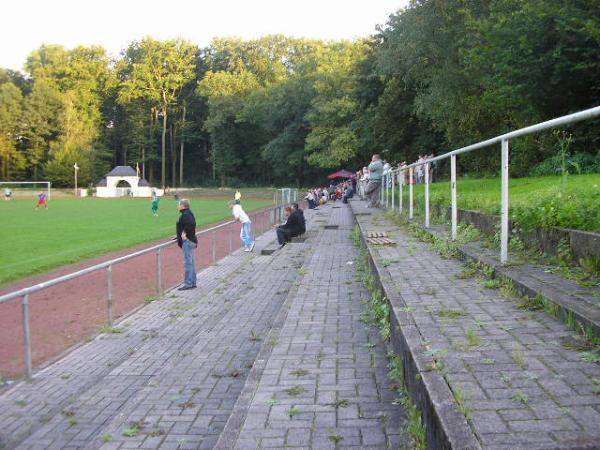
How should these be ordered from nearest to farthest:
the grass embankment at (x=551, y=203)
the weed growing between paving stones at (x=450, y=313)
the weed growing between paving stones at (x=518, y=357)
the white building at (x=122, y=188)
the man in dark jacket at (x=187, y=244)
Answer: the weed growing between paving stones at (x=518, y=357), the weed growing between paving stones at (x=450, y=313), the grass embankment at (x=551, y=203), the man in dark jacket at (x=187, y=244), the white building at (x=122, y=188)

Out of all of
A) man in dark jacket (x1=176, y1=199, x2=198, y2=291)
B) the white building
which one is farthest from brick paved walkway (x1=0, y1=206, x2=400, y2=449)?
the white building

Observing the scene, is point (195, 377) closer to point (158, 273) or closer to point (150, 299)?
point (150, 299)

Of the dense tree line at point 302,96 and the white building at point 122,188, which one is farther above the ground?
the dense tree line at point 302,96

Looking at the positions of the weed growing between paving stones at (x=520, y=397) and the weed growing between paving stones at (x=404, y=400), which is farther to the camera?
the weed growing between paving stones at (x=404, y=400)

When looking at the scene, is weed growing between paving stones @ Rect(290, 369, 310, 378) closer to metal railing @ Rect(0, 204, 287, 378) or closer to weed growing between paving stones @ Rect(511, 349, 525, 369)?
weed growing between paving stones @ Rect(511, 349, 525, 369)

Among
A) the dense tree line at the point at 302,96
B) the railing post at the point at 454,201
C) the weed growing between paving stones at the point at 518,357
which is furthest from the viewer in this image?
the dense tree line at the point at 302,96

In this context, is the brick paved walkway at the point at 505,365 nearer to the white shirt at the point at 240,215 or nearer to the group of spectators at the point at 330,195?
the white shirt at the point at 240,215

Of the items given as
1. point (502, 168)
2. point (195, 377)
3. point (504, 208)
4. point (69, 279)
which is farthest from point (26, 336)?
point (502, 168)

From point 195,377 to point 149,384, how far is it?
44 cm

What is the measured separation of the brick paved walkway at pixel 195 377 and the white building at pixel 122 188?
209ft

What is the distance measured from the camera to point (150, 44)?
258 ft

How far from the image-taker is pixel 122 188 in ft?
233

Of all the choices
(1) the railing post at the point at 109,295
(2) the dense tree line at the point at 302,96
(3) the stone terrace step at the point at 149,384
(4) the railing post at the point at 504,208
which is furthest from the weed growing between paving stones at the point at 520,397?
(1) the railing post at the point at 109,295

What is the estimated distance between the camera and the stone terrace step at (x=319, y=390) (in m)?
3.36
